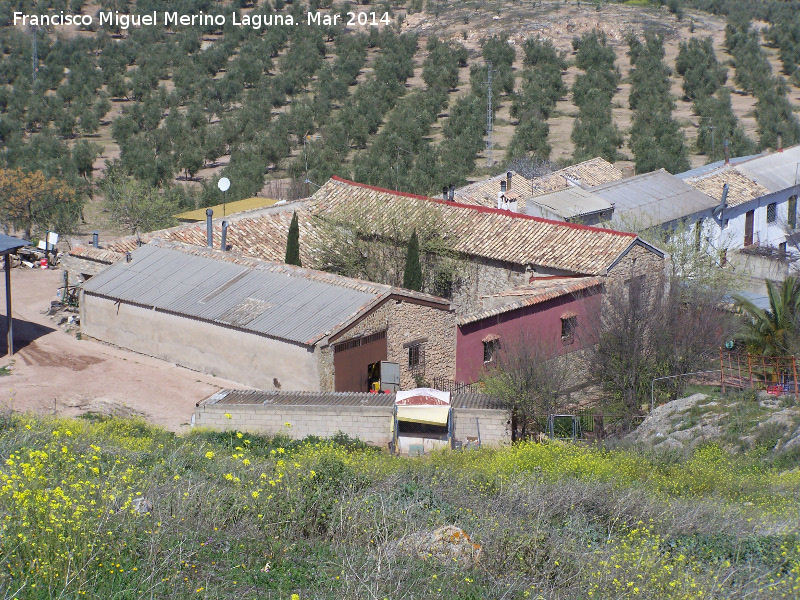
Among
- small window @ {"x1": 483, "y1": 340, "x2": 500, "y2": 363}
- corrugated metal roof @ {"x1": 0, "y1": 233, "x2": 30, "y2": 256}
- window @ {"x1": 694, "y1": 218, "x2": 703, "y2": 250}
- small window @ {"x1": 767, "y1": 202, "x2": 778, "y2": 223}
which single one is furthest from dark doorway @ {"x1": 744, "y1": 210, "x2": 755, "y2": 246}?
corrugated metal roof @ {"x1": 0, "y1": 233, "x2": 30, "y2": 256}

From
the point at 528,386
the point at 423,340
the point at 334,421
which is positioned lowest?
the point at 334,421

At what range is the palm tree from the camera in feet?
74.0

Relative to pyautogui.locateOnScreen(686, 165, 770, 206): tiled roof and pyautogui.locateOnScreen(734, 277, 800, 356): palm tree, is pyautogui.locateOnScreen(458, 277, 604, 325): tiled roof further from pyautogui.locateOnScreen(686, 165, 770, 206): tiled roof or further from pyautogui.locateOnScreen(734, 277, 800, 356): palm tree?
pyautogui.locateOnScreen(686, 165, 770, 206): tiled roof

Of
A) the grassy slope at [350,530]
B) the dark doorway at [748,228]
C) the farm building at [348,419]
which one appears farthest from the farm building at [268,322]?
the dark doorway at [748,228]

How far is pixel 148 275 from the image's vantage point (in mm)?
27250

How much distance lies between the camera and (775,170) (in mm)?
41094

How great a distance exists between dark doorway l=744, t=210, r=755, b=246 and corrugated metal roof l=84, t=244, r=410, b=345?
20.8m

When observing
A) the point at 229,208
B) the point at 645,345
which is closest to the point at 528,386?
the point at 645,345

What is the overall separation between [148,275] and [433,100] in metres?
39.1

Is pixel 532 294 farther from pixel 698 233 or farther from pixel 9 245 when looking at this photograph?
pixel 9 245

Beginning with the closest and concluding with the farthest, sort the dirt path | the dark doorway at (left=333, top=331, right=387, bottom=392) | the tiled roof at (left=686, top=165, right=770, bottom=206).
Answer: the dirt path < the dark doorway at (left=333, top=331, right=387, bottom=392) < the tiled roof at (left=686, top=165, right=770, bottom=206)

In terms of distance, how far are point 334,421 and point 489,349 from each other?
6253mm

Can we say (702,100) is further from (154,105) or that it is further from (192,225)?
(192,225)

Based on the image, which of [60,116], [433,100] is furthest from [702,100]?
[60,116]
